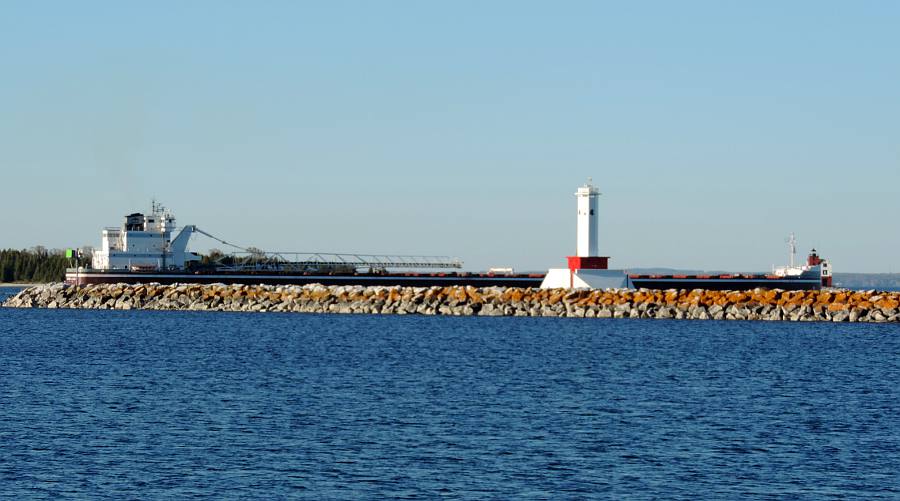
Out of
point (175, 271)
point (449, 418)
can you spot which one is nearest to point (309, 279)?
point (175, 271)

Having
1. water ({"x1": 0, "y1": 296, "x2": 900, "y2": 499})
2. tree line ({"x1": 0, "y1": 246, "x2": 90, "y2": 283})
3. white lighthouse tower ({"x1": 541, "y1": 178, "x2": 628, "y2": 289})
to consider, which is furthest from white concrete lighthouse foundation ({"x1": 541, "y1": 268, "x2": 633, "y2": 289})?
tree line ({"x1": 0, "y1": 246, "x2": 90, "y2": 283})

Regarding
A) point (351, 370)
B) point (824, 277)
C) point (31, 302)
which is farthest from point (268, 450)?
point (824, 277)

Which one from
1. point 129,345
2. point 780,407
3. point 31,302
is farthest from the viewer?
point 31,302

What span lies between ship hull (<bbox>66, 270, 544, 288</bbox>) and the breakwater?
1728mm

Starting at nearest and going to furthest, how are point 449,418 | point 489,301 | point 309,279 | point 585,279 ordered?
1. point 449,418
2. point 489,301
3. point 585,279
4. point 309,279

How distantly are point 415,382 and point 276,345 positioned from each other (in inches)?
755

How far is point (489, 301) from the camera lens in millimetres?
88375

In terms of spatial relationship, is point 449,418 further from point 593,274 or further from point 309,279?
point 309,279

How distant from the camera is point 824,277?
11694cm

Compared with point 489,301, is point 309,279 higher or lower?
higher

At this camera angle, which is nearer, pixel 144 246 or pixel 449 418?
pixel 449 418

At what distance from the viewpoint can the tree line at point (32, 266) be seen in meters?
158

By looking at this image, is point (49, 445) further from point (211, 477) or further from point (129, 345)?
point (129, 345)

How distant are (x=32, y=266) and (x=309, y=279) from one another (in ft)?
244
